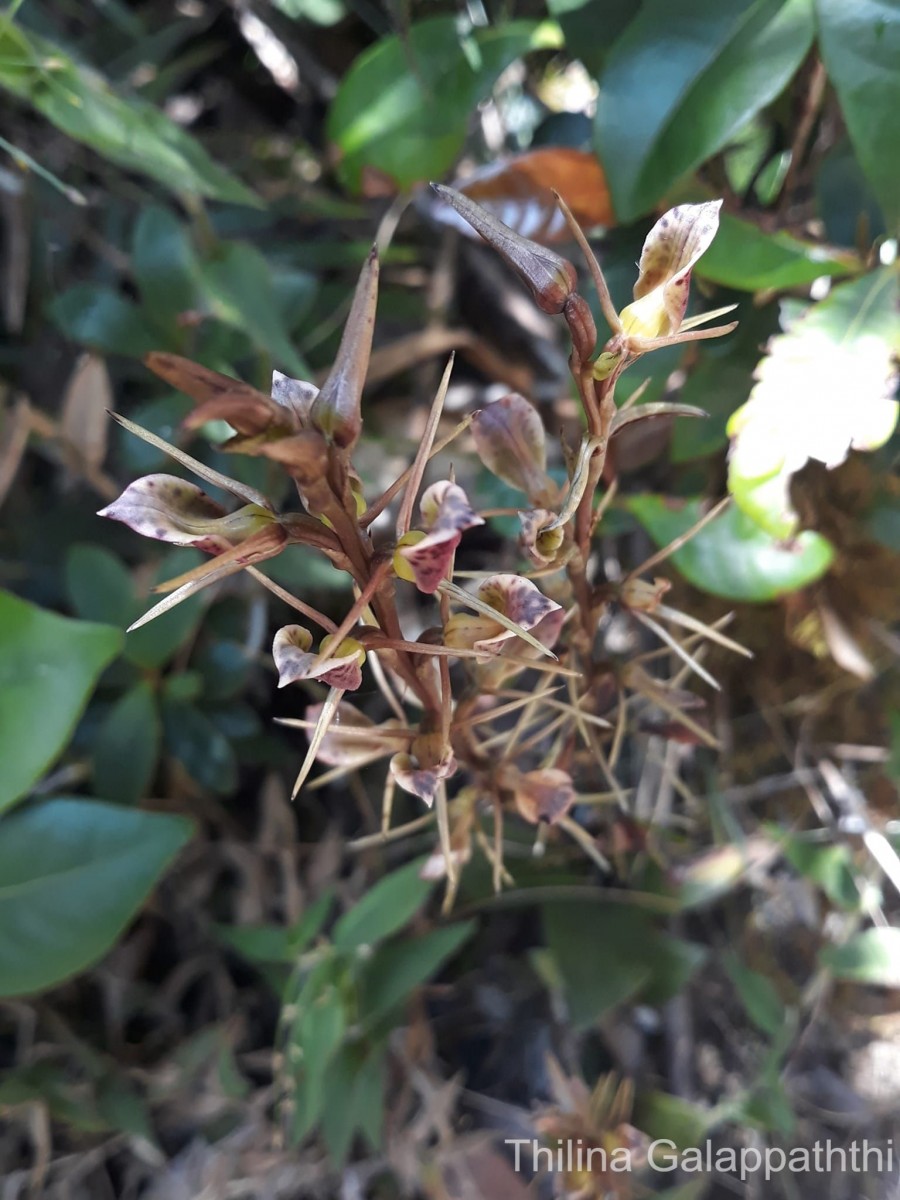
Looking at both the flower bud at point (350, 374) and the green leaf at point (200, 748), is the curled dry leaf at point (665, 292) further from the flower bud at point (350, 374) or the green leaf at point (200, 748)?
the green leaf at point (200, 748)

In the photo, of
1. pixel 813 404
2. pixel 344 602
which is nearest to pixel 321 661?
pixel 813 404

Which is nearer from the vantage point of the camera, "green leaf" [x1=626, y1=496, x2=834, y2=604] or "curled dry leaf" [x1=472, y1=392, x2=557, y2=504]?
"curled dry leaf" [x1=472, y1=392, x2=557, y2=504]

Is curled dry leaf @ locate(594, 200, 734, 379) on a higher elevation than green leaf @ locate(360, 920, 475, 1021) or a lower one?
higher

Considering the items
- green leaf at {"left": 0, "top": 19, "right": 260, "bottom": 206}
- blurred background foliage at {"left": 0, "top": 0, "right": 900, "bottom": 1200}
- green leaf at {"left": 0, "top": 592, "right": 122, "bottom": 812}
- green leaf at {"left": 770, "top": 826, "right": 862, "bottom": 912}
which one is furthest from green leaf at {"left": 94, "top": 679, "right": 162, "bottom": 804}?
green leaf at {"left": 770, "top": 826, "right": 862, "bottom": 912}

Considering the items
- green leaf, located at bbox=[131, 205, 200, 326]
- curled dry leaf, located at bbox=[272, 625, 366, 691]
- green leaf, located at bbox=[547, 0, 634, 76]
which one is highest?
green leaf, located at bbox=[547, 0, 634, 76]

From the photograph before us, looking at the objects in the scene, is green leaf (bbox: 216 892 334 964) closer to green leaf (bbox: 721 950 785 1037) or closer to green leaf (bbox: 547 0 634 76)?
green leaf (bbox: 721 950 785 1037)

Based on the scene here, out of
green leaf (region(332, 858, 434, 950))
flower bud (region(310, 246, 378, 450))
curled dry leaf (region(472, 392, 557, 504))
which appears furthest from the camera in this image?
green leaf (region(332, 858, 434, 950))

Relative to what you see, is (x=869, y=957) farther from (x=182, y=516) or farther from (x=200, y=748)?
(x=182, y=516)
